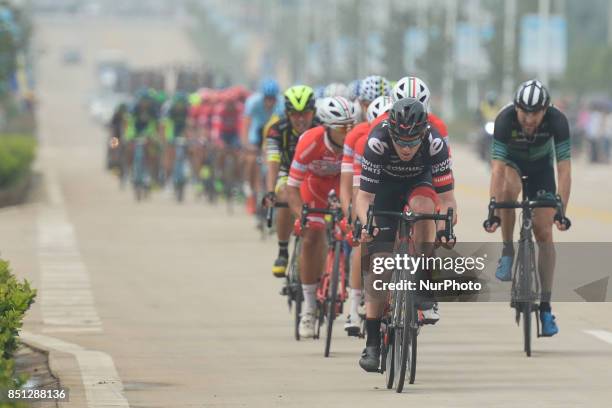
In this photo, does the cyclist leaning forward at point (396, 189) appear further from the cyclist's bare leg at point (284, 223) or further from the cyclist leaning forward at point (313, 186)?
the cyclist's bare leg at point (284, 223)

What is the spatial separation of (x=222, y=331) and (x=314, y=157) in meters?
1.69

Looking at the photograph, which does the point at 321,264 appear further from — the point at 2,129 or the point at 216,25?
the point at 216,25

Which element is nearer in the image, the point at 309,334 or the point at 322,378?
the point at 322,378

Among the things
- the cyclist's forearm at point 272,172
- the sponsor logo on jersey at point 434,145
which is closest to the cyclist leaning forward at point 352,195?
the sponsor logo on jersey at point 434,145

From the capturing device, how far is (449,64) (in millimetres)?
82438

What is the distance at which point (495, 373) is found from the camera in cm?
1253

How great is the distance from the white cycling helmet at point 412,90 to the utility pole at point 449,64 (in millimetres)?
69614

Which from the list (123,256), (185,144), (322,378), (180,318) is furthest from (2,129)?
(322,378)

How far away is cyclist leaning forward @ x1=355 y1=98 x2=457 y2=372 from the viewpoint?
38.5ft

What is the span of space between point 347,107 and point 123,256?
948 cm

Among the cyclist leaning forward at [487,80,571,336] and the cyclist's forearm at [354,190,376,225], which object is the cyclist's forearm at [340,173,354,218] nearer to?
the cyclist leaning forward at [487,80,571,336]

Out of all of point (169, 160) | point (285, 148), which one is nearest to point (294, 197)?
point (285, 148)

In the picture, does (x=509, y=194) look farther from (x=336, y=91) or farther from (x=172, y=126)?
(x=172, y=126)

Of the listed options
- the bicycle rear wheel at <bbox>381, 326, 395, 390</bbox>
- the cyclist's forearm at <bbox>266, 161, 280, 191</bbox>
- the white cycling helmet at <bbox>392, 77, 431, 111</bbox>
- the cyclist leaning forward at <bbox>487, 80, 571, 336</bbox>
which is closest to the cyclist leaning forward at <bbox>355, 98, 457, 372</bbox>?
the bicycle rear wheel at <bbox>381, 326, 395, 390</bbox>
